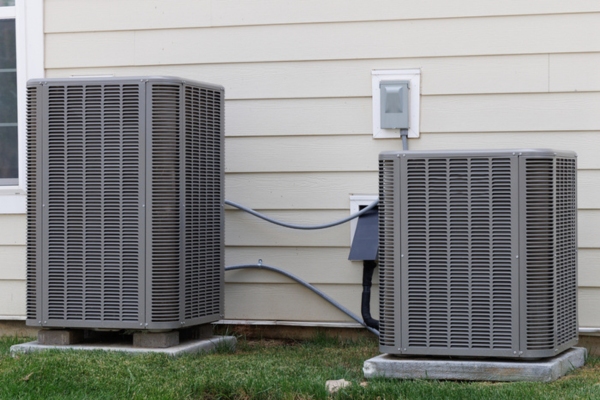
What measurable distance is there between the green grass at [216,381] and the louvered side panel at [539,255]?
270 millimetres

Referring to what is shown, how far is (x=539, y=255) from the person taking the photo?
4824 millimetres

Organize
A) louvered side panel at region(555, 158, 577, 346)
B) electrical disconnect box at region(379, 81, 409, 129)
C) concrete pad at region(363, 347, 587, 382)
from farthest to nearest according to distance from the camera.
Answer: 1. electrical disconnect box at region(379, 81, 409, 129)
2. louvered side panel at region(555, 158, 577, 346)
3. concrete pad at region(363, 347, 587, 382)

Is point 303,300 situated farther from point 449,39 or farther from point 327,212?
point 449,39

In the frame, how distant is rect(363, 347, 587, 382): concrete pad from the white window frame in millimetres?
2935

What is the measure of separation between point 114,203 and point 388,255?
5.26 feet

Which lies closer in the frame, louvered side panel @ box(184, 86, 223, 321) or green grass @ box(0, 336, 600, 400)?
green grass @ box(0, 336, 600, 400)

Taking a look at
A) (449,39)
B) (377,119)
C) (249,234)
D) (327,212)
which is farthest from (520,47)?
(249,234)


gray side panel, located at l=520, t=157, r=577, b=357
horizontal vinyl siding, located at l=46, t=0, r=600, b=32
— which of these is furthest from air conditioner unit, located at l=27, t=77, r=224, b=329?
gray side panel, located at l=520, t=157, r=577, b=357

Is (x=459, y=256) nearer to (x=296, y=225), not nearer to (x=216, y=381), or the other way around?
(x=216, y=381)

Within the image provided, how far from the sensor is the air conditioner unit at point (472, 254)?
15.8 ft

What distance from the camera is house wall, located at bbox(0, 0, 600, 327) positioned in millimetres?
5836

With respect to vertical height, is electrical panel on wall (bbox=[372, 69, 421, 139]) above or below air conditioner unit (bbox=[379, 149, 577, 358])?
above

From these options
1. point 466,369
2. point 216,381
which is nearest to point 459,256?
point 466,369

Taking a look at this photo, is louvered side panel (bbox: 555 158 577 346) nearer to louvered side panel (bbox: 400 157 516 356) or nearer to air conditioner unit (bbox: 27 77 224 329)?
louvered side panel (bbox: 400 157 516 356)
